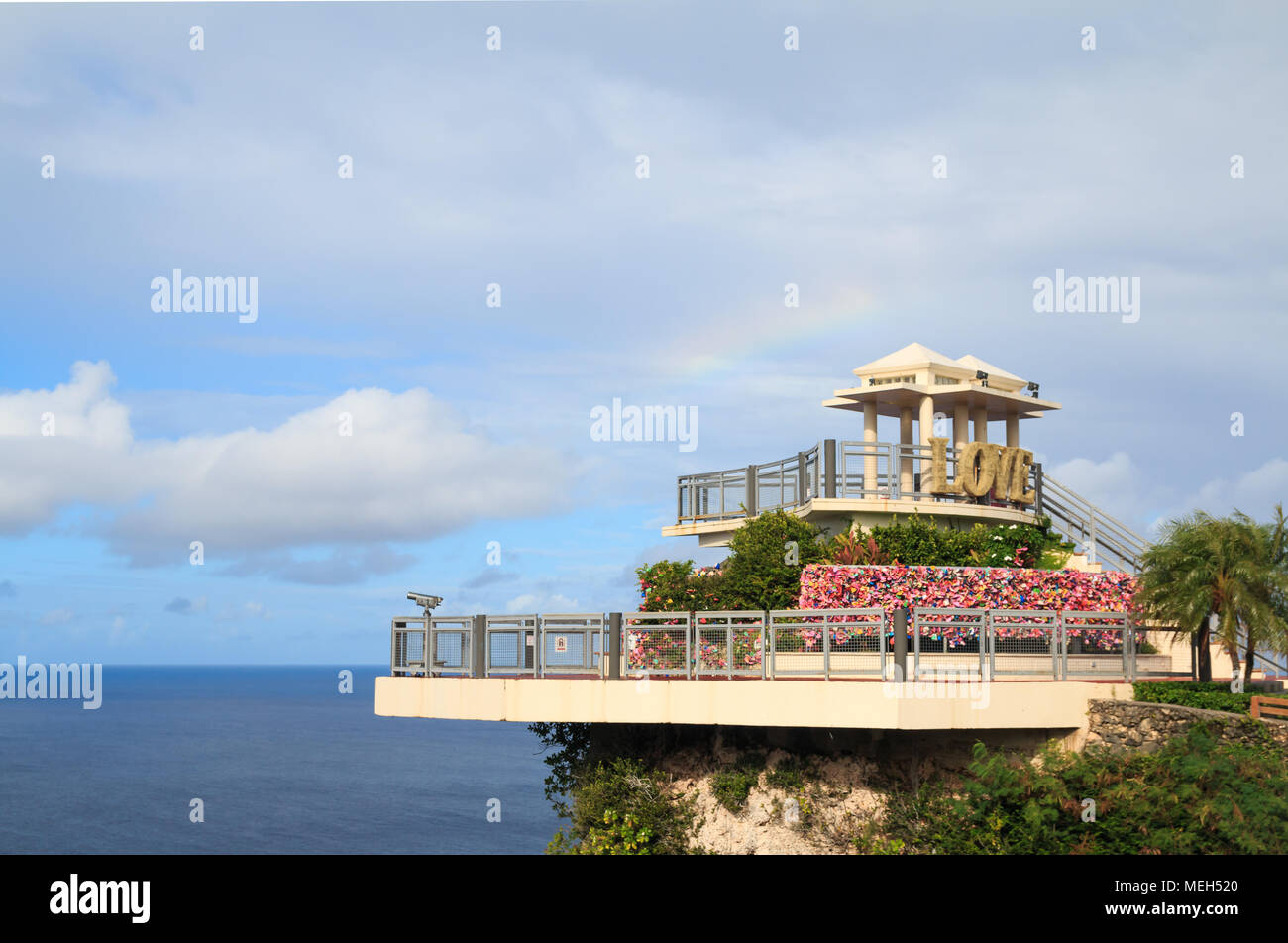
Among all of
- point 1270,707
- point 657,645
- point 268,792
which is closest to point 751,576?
point 657,645

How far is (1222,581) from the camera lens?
19.9 m

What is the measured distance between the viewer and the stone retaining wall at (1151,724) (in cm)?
1827

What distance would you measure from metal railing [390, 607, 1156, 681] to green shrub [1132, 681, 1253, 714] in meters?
0.60

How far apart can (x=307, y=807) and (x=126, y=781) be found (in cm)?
3199

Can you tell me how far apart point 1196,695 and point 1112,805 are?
2.84m

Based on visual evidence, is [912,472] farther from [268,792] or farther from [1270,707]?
[268,792]

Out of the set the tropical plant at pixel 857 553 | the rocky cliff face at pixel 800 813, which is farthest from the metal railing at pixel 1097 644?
the tropical plant at pixel 857 553

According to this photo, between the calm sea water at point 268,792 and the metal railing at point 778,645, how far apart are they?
199 feet

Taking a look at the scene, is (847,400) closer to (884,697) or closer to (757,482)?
(757,482)

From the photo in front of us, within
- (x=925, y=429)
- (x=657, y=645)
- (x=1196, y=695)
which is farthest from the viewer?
(x=925, y=429)

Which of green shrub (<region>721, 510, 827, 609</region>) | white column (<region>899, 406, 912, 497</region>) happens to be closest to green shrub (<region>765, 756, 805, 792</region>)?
green shrub (<region>721, 510, 827, 609</region>)

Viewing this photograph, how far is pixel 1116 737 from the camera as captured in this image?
1945cm

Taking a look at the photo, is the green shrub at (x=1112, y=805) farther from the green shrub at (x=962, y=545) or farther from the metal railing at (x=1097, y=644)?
the green shrub at (x=962, y=545)
